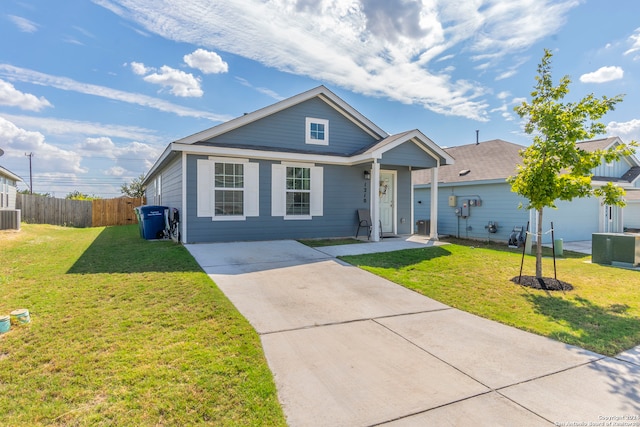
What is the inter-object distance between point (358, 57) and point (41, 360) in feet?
40.4

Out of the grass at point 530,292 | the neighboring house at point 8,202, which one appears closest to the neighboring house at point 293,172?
the grass at point 530,292

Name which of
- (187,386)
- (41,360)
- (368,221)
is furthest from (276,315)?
(368,221)

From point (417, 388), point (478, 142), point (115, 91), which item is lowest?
point (417, 388)

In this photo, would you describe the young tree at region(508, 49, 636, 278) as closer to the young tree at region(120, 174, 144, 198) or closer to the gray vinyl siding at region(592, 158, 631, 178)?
the gray vinyl siding at region(592, 158, 631, 178)

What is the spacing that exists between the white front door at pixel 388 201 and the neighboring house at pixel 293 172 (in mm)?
37

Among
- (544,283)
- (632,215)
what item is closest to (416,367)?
(544,283)

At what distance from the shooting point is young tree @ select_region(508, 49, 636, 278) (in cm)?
580

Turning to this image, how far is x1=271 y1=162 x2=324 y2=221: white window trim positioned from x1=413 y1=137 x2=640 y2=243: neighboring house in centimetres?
644

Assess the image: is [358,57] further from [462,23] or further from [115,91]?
[115,91]

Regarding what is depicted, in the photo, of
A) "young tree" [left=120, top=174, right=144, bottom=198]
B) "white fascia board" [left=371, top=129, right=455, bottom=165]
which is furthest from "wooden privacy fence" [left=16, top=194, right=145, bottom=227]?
"white fascia board" [left=371, top=129, right=455, bottom=165]

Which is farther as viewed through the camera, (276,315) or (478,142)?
(478,142)

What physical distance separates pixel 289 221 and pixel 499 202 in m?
7.99

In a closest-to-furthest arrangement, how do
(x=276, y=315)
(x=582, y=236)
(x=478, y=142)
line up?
(x=276, y=315) < (x=582, y=236) < (x=478, y=142)

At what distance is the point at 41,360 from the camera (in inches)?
117
